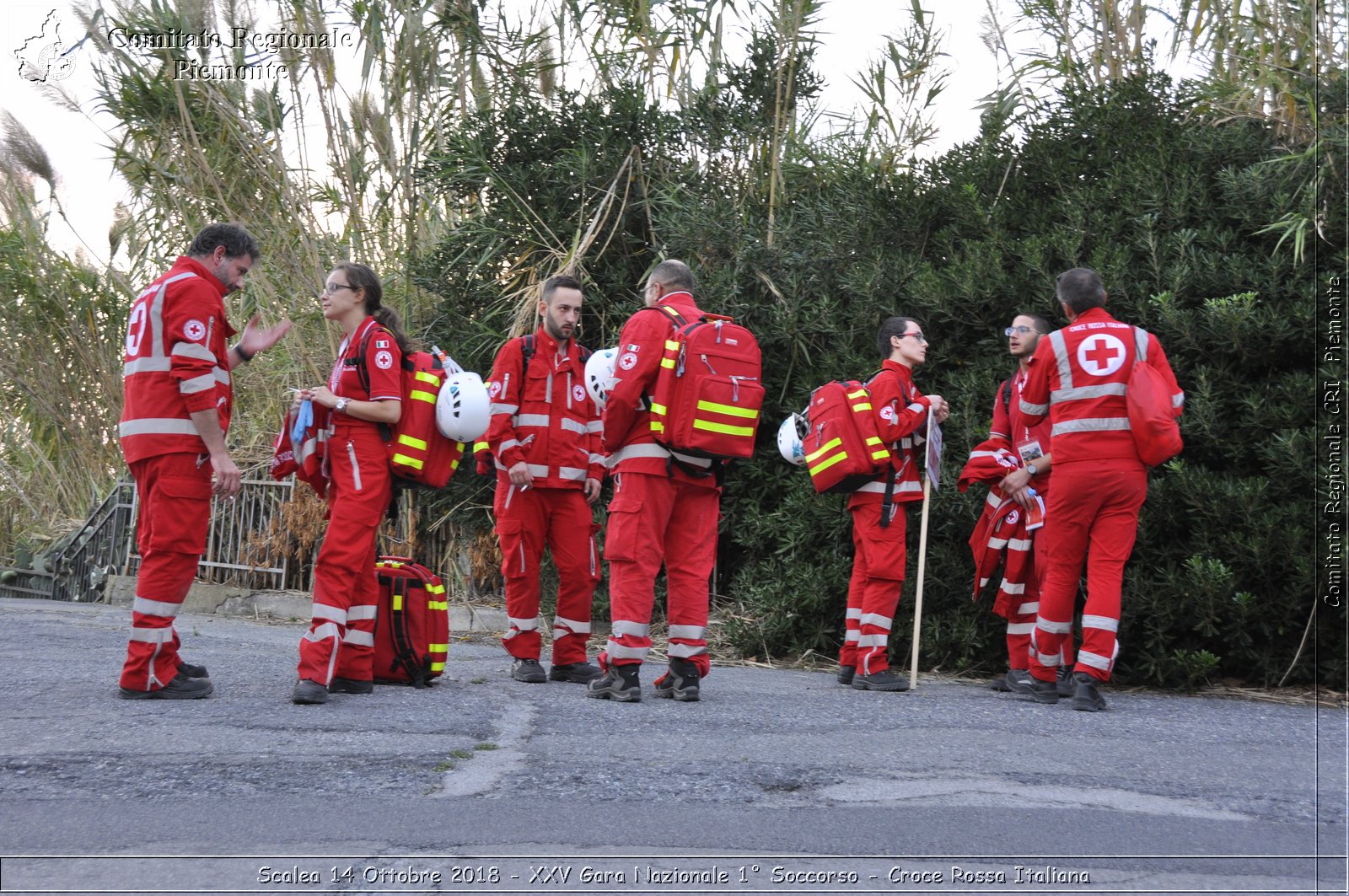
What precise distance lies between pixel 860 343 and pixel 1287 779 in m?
4.91

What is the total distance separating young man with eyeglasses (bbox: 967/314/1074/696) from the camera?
7375 millimetres

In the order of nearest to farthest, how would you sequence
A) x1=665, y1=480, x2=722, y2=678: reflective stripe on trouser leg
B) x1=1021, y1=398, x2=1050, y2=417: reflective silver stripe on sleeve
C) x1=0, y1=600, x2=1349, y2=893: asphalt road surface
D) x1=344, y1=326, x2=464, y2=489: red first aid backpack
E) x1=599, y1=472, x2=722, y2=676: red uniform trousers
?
1. x1=0, y1=600, x2=1349, y2=893: asphalt road surface
2. x1=344, y1=326, x2=464, y2=489: red first aid backpack
3. x1=599, y1=472, x2=722, y2=676: red uniform trousers
4. x1=665, y1=480, x2=722, y2=678: reflective stripe on trouser leg
5. x1=1021, y1=398, x2=1050, y2=417: reflective silver stripe on sleeve

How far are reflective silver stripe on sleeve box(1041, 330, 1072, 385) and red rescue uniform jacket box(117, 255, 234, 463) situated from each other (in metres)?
4.12

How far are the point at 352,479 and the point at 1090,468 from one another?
143 inches

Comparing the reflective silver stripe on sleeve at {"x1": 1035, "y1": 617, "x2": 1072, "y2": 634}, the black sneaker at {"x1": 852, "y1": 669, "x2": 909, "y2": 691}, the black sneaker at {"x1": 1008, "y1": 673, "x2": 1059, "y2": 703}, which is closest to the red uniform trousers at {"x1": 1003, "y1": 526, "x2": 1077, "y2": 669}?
the black sneaker at {"x1": 1008, "y1": 673, "x2": 1059, "y2": 703}

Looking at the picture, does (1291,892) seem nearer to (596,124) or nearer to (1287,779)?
(1287,779)

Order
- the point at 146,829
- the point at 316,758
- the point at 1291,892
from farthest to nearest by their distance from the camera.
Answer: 1. the point at 316,758
2. the point at 146,829
3. the point at 1291,892

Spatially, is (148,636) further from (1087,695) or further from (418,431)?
(1087,695)

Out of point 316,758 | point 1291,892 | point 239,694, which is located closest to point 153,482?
point 239,694

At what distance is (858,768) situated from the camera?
4805 millimetres

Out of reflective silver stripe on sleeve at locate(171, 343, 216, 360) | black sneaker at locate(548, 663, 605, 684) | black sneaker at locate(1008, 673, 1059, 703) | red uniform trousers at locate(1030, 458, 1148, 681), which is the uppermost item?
reflective silver stripe on sleeve at locate(171, 343, 216, 360)

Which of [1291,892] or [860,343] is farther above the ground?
[860,343]

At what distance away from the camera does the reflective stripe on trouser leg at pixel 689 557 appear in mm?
6359

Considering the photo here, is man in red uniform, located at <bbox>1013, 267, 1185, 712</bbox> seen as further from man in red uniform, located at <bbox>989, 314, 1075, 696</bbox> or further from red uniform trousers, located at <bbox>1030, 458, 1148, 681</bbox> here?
man in red uniform, located at <bbox>989, 314, 1075, 696</bbox>
